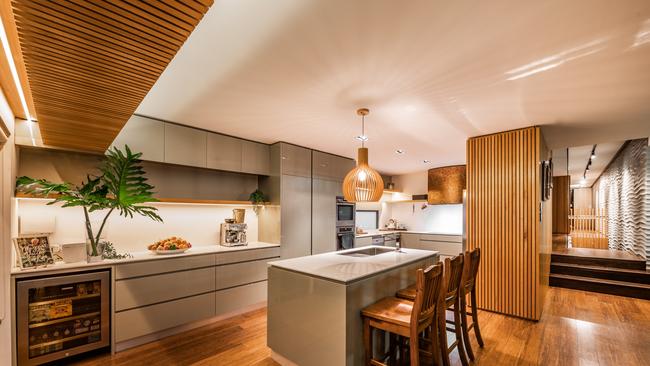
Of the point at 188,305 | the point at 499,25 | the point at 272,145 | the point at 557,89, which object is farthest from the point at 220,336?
the point at 557,89

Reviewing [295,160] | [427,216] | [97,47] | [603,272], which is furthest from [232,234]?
[603,272]

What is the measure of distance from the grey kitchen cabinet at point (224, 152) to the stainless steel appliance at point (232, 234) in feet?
2.57

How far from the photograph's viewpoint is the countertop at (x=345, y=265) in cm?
230

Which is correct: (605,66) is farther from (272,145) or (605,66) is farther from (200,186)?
(200,186)

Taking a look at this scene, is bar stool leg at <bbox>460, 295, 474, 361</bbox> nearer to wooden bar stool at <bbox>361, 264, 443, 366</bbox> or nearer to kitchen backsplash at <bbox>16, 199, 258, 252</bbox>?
wooden bar stool at <bbox>361, 264, 443, 366</bbox>

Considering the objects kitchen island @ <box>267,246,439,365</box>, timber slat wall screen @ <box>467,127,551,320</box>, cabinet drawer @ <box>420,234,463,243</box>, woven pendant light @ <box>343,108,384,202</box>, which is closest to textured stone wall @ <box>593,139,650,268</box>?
timber slat wall screen @ <box>467,127,551,320</box>

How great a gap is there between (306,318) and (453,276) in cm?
129

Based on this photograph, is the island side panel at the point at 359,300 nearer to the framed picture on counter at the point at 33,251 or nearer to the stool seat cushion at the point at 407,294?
the stool seat cushion at the point at 407,294

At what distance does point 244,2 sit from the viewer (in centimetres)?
146

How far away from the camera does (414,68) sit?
212 cm

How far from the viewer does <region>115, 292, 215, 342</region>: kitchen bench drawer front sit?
2.88 metres

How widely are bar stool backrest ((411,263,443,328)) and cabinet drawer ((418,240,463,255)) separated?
4.41 meters

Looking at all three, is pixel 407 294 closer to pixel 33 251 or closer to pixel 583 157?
pixel 33 251

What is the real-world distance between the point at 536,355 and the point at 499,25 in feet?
9.65
